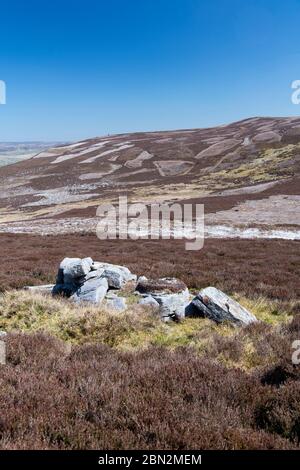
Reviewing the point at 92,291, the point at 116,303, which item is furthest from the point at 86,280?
the point at 116,303

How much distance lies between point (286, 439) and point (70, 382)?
2.90 m

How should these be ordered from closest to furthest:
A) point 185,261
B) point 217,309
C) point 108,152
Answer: point 217,309, point 185,261, point 108,152

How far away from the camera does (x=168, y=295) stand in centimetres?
1038

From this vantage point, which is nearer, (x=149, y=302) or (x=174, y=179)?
(x=149, y=302)

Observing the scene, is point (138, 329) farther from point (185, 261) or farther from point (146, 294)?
point (185, 261)

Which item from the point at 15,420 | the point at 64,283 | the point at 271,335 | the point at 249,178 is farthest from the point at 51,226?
the point at 249,178

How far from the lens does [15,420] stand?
4.34 metres

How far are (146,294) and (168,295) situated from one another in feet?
2.22

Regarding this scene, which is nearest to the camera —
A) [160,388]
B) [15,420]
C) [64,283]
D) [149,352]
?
[15,420]

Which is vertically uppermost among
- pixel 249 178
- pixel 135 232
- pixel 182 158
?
pixel 182 158

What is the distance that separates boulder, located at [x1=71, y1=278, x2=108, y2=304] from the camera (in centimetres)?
1033

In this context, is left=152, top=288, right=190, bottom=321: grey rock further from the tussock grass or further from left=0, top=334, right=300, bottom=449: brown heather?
left=0, top=334, right=300, bottom=449: brown heather

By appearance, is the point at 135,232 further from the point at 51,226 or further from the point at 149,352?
the point at 149,352

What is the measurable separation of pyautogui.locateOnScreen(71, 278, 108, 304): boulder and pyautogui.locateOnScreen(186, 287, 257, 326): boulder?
2.44 meters
